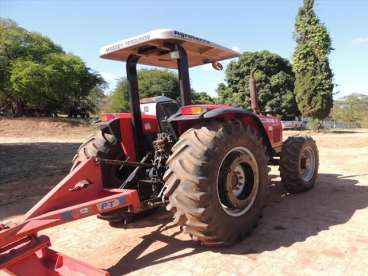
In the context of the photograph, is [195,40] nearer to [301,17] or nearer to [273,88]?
[301,17]

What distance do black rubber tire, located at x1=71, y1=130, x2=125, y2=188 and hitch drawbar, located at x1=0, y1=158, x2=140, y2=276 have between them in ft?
1.93

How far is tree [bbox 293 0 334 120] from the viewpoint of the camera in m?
23.0

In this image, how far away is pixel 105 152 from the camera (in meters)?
4.34

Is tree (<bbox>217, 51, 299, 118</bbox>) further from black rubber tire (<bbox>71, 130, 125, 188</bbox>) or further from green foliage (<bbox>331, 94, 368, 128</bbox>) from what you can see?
green foliage (<bbox>331, 94, 368, 128</bbox>)

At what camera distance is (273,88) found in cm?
2945

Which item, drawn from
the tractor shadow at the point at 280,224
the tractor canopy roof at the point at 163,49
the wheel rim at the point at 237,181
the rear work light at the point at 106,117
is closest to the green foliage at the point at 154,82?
the tractor shadow at the point at 280,224

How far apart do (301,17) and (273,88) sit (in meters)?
6.72

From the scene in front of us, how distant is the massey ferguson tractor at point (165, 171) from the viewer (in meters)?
2.89

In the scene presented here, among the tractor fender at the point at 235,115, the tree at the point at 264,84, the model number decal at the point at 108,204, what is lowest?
the model number decal at the point at 108,204

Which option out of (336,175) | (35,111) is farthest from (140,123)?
(35,111)

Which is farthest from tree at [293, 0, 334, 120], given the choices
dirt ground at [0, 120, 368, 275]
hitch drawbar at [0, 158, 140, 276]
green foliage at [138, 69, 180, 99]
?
hitch drawbar at [0, 158, 140, 276]

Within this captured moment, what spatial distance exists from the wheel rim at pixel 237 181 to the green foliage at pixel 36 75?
26.7 m

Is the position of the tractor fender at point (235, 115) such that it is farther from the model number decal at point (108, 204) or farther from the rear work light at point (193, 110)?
the model number decal at point (108, 204)

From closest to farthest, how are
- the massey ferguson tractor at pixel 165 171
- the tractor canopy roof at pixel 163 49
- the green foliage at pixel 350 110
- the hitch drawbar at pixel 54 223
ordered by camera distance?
the hitch drawbar at pixel 54 223
the massey ferguson tractor at pixel 165 171
the tractor canopy roof at pixel 163 49
the green foliage at pixel 350 110
